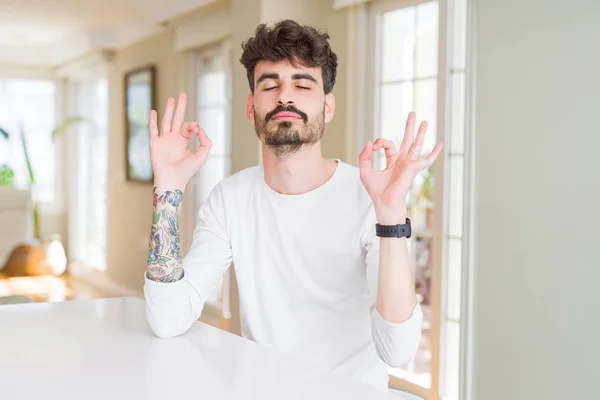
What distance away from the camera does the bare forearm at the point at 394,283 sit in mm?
1425

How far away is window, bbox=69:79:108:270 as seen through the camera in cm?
785

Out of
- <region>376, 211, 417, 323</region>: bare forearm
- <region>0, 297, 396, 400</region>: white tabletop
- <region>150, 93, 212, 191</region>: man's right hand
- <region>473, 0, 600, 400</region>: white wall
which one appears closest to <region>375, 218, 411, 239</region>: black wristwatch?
<region>376, 211, 417, 323</region>: bare forearm

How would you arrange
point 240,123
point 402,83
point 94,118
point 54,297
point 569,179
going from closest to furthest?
point 569,179
point 402,83
point 240,123
point 54,297
point 94,118

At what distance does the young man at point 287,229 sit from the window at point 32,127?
7.35 metres

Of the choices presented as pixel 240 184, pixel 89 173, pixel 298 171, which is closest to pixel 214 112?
pixel 89 173

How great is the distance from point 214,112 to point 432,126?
232 centimetres

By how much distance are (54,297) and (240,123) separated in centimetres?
329

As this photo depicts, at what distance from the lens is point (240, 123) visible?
4.33 meters

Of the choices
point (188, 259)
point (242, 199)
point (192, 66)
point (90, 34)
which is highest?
point (90, 34)

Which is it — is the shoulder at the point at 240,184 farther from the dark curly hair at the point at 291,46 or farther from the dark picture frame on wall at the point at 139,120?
the dark picture frame on wall at the point at 139,120

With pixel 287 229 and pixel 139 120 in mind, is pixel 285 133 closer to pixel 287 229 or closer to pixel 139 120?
pixel 287 229

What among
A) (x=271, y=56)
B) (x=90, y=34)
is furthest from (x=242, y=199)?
(x=90, y=34)

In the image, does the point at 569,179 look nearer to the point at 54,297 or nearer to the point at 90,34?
the point at 54,297

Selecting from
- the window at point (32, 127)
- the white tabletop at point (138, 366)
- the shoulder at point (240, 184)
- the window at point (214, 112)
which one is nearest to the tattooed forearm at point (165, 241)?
the white tabletop at point (138, 366)
